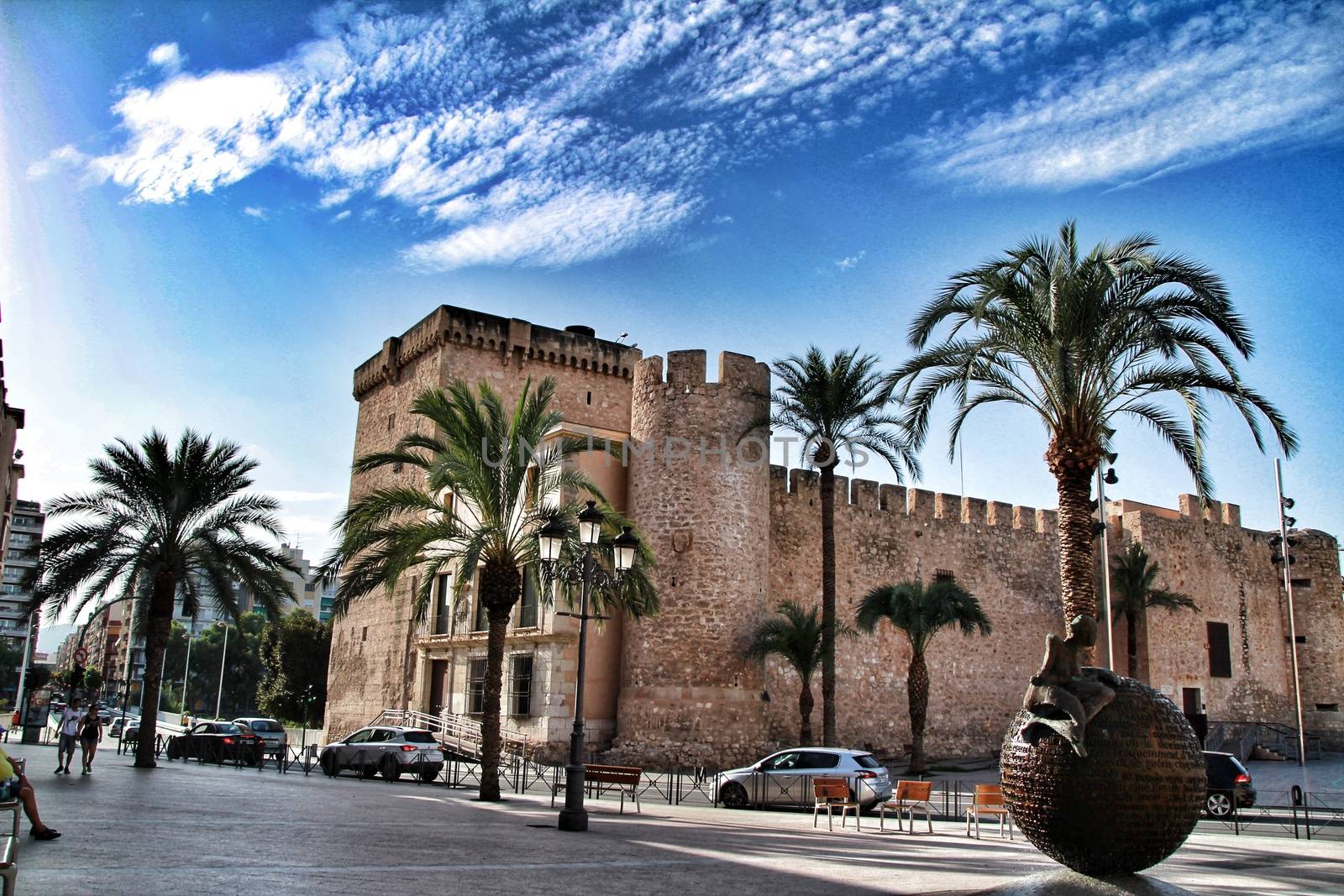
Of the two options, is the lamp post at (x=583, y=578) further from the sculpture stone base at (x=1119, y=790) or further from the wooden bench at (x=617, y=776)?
the sculpture stone base at (x=1119, y=790)

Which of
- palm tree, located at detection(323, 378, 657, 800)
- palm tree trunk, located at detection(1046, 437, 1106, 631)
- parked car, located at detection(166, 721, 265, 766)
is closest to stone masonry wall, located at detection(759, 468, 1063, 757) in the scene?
palm tree, located at detection(323, 378, 657, 800)

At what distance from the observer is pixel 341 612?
54.2 feet

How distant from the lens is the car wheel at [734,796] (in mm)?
17406

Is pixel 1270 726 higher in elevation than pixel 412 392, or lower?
lower

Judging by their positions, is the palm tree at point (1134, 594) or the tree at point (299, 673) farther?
the tree at point (299, 673)

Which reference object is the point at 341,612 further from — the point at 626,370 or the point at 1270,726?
the point at 1270,726

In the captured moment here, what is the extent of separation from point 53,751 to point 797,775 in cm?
2036

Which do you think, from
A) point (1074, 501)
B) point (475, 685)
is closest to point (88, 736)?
point (475, 685)

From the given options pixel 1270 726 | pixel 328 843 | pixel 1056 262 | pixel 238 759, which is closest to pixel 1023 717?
pixel 328 843

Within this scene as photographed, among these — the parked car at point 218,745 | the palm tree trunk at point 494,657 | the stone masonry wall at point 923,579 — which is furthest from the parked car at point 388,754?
the stone masonry wall at point 923,579

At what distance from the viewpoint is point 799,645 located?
2322cm

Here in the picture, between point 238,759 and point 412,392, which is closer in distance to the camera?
point 238,759

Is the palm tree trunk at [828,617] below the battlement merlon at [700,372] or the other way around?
below

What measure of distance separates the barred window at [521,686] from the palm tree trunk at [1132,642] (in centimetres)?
1824
